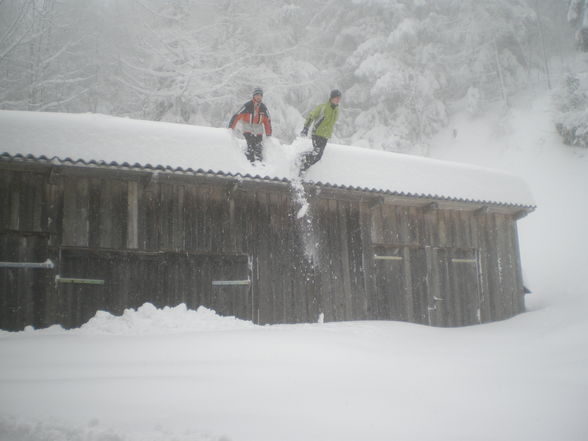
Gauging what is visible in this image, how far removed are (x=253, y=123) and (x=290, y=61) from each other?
1510 centimetres

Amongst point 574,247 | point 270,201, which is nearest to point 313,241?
point 270,201

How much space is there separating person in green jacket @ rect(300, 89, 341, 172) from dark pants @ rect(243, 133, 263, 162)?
84 cm

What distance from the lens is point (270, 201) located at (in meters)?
8.86

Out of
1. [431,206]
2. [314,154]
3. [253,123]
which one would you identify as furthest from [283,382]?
[431,206]

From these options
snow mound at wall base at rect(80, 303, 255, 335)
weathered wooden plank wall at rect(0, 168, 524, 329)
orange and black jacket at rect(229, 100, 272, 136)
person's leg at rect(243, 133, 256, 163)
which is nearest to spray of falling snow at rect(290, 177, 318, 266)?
weathered wooden plank wall at rect(0, 168, 524, 329)

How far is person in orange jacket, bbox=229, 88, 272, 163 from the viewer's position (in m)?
8.54

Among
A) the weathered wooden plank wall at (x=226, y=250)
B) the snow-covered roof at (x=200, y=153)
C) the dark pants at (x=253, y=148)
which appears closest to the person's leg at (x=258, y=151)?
the dark pants at (x=253, y=148)

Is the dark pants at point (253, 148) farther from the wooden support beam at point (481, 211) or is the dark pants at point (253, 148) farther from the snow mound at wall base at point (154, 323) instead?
the wooden support beam at point (481, 211)

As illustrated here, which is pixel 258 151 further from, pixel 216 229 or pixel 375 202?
pixel 375 202

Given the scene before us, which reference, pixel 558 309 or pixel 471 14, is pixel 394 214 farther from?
pixel 471 14

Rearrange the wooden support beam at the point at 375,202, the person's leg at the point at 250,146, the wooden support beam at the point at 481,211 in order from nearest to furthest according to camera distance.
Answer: the person's leg at the point at 250,146 → the wooden support beam at the point at 375,202 → the wooden support beam at the point at 481,211

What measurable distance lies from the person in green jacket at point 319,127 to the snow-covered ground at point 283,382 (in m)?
3.20

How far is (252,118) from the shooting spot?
8.61 metres

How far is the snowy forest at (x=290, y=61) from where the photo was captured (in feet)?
64.4
